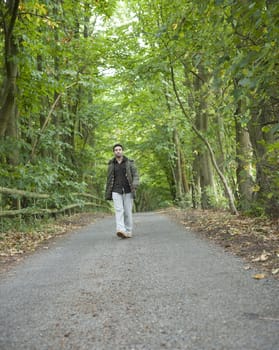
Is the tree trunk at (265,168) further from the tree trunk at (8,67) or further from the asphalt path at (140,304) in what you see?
the tree trunk at (8,67)

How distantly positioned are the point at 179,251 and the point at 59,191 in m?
7.72

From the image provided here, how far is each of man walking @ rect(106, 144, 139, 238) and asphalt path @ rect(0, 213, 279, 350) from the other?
9.11 feet

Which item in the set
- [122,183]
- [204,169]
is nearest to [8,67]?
[122,183]

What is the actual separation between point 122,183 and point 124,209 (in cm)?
60

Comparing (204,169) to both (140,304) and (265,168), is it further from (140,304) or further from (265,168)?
(140,304)

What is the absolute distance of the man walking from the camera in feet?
27.7

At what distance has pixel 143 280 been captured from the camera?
4.21 m

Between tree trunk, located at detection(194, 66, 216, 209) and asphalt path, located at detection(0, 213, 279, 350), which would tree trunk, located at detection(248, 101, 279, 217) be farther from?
tree trunk, located at detection(194, 66, 216, 209)

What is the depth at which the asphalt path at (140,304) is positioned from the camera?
2552 millimetres

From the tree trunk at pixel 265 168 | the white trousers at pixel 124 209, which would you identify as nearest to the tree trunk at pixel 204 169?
the tree trunk at pixel 265 168

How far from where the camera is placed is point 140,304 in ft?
10.9

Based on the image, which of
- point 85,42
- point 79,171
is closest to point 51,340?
point 85,42

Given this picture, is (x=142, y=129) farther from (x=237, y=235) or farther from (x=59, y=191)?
(x=237, y=235)

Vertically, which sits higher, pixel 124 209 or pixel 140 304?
pixel 124 209
